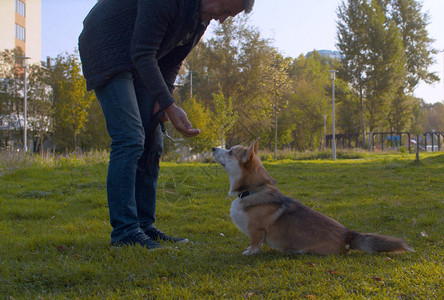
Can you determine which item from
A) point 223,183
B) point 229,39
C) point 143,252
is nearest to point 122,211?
point 143,252

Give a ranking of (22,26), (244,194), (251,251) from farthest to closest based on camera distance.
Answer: (22,26), (244,194), (251,251)

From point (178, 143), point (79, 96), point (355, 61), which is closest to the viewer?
point (79, 96)

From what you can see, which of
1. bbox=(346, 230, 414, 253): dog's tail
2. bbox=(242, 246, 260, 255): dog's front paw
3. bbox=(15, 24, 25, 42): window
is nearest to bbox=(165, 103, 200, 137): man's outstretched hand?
bbox=(242, 246, 260, 255): dog's front paw

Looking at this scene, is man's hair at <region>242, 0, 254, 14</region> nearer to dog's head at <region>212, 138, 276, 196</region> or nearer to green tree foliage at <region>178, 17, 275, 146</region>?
dog's head at <region>212, 138, 276, 196</region>

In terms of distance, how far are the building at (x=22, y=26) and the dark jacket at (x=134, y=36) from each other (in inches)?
1428

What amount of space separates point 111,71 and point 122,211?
1063mm

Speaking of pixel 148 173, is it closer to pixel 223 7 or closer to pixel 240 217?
pixel 240 217

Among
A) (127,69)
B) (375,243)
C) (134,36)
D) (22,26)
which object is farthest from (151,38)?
(22,26)

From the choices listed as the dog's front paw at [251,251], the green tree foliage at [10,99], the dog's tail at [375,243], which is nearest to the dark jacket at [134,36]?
the dog's front paw at [251,251]

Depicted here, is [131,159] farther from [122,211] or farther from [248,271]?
[248,271]

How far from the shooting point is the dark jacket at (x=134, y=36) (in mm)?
2834

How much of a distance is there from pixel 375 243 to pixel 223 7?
2.20 m

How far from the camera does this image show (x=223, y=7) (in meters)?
3.07

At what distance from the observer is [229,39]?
30359mm
